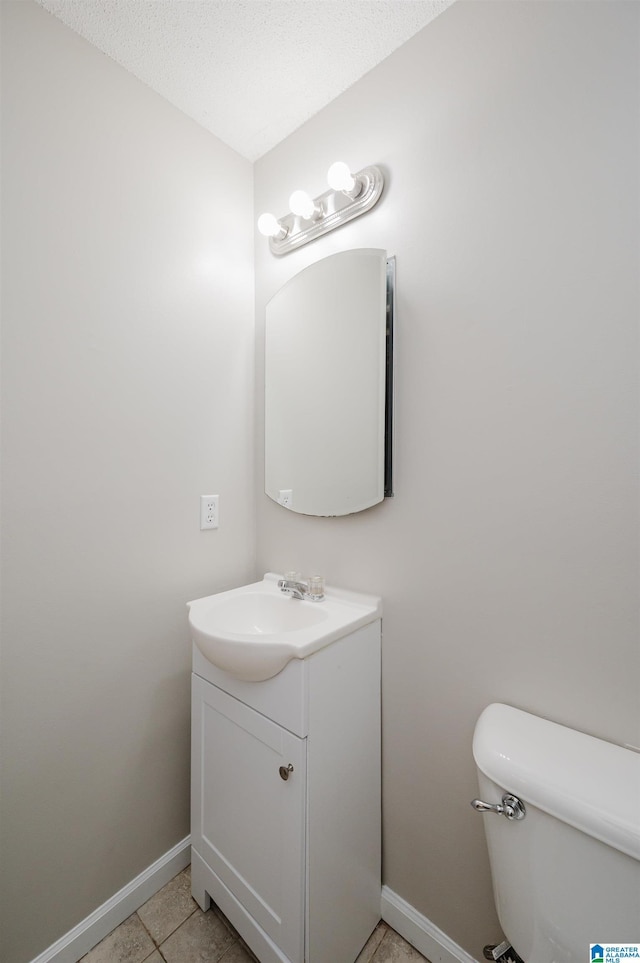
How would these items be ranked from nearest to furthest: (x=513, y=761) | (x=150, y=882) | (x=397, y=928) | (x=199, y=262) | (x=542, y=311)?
(x=513, y=761) → (x=542, y=311) → (x=397, y=928) → (x=150, y=882) → (x=199, y=262)

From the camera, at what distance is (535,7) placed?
0.89 m

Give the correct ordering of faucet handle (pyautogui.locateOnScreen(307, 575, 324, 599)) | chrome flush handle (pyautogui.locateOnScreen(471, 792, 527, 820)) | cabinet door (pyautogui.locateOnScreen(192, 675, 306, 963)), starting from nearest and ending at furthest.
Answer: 1. chrome flush handle (pyautogui.locateOnScreen(471, 792, 527, 820))
2. cabinet door (pyautogui.locateOnScreen(192, 675, 306, 963))
3. faucet handle (pyautogui.locateOnScreen(307, 575, 324, 599))

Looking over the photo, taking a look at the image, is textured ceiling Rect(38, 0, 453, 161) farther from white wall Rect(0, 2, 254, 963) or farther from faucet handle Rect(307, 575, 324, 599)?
faucet handle Rect(307, 575, 324, 599)

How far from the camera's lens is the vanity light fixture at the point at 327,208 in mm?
1158

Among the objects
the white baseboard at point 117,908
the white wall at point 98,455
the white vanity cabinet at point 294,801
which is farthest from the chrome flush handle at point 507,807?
the white baseboard at point 117,908

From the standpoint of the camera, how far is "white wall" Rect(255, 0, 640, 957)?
0.80 m

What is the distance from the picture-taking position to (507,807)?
72 centimetres

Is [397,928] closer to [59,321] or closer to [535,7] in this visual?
[59,321]

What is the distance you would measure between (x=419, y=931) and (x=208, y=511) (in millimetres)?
1352

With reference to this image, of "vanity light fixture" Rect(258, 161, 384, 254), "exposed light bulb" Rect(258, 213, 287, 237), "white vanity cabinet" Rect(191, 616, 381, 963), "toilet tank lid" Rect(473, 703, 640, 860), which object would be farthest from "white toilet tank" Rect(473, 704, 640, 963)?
"exposed light bulb" Rect(258, 213, 287, 237)

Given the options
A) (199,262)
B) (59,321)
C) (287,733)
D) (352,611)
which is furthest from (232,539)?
(199,262)

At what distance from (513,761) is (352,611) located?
51 cm
